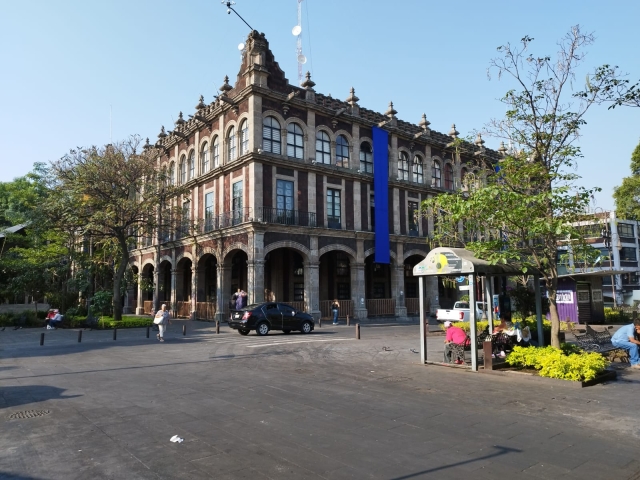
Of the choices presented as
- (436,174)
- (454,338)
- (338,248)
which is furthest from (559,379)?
(436,174)

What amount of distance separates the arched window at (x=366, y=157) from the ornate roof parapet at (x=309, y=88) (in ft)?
17.0

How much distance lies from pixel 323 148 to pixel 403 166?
771 centimetres

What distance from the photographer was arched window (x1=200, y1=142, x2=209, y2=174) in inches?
1325

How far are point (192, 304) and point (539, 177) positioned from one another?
26.9 m

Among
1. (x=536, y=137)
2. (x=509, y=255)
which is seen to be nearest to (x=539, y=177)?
(x=536, y=137)

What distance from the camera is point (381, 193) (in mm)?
33188

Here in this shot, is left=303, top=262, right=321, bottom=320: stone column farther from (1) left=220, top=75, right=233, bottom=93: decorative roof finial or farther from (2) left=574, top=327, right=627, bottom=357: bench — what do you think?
(2) left=574, top=327, right=627, bottom=357: bench

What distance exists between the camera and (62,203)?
24.7 meters

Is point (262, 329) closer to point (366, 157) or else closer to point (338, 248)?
point (338, 248)

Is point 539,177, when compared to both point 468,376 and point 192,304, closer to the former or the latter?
point 468,376

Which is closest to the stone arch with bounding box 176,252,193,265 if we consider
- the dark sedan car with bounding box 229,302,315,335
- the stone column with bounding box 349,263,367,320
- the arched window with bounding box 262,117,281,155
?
the arched window with bounding box 262,117,281,155

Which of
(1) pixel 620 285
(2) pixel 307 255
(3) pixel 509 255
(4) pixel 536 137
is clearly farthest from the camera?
(1) pixel 620 285

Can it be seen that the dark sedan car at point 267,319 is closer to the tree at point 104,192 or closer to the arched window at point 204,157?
the tree at point 104,192

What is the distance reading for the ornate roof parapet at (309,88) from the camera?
102 ft
